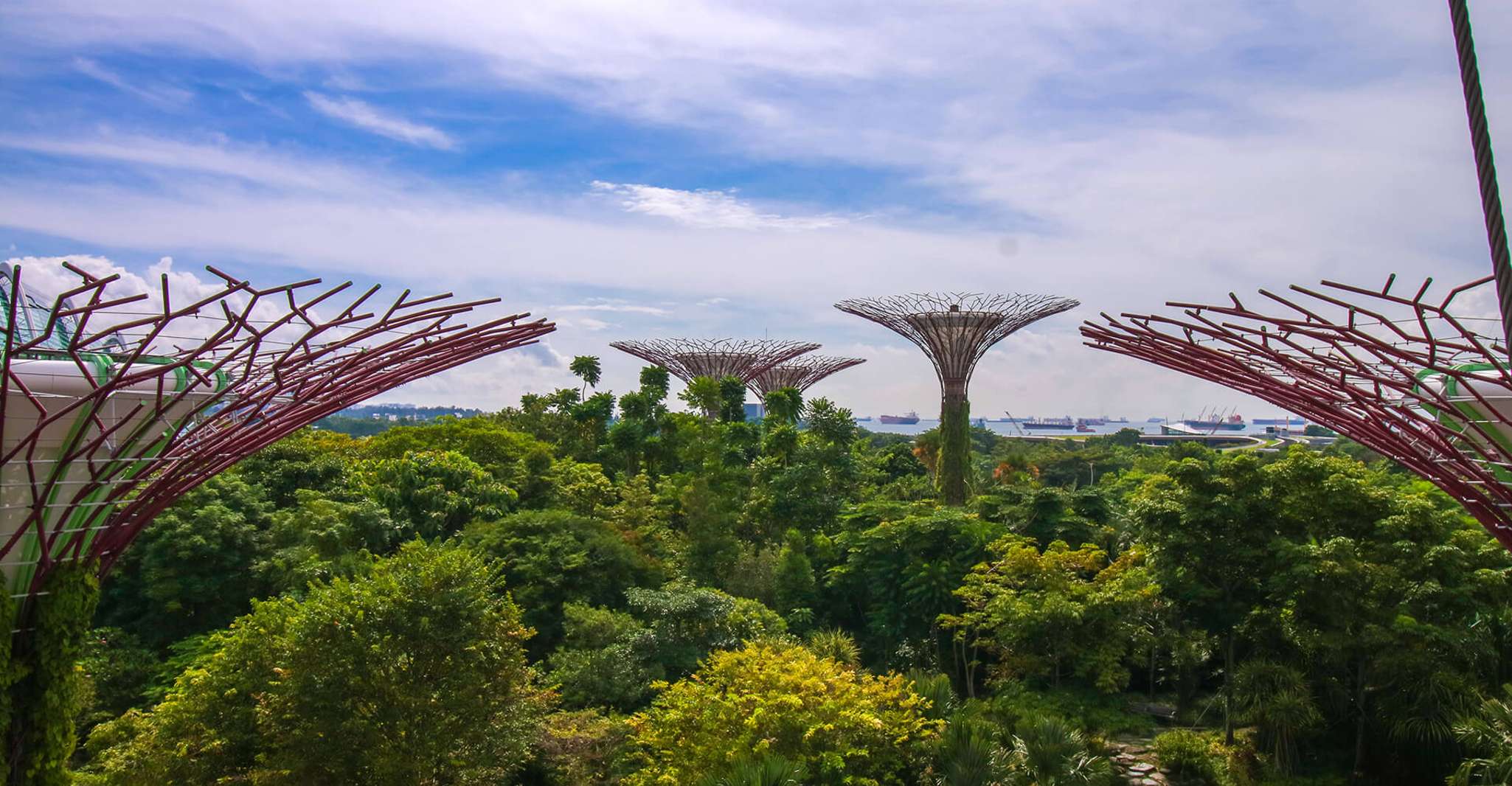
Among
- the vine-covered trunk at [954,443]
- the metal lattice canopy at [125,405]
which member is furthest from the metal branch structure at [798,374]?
the metal lattice canopy at [125,405]

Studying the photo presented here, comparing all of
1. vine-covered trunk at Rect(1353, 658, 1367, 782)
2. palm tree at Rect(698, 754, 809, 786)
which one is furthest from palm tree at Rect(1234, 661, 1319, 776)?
palm tree at Rect(698, 754, 809, 786)

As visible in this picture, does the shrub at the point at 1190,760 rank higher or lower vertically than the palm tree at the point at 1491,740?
lower

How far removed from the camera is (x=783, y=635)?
20.3 meters

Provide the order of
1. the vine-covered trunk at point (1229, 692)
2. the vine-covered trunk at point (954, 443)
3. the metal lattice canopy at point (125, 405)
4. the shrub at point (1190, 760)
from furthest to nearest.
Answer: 1. the vine-covered trunk at point (954, 443)
2. the vine-covered trunk at point (1229, 692)
3. the shrub at point (1190, 760)
4. the metal lattice canopy at point (125, 405)

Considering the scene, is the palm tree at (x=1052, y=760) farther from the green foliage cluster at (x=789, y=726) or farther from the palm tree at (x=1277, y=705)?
the palm tree at (x=1277, y=705)

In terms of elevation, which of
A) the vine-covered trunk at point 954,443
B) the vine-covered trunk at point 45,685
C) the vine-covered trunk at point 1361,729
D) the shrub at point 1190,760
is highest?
the vine-covered trunk at point 954,443

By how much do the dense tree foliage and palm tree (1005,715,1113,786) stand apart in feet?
0.16

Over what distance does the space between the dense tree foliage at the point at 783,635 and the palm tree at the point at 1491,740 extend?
0.30 feet

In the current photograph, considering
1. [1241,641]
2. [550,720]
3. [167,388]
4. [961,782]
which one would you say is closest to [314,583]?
[550,720]

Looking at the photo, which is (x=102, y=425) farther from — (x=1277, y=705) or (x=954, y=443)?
(x=954, y=443)

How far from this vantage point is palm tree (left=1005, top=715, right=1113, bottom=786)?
14.7 meters

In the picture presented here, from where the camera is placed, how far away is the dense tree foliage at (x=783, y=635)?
1450 cm

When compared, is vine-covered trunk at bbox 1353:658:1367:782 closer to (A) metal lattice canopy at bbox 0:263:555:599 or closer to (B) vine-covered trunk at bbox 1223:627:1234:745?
(B) vine-covered trunk at bbox 1223:627:1234:745

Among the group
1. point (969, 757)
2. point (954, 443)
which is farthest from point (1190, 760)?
point (954, 443)
